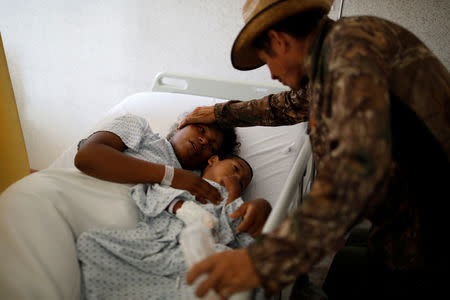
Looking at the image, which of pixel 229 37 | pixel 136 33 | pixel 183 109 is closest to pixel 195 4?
pixel 229 37

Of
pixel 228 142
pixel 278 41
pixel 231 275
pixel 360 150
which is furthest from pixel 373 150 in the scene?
pixel 228 142

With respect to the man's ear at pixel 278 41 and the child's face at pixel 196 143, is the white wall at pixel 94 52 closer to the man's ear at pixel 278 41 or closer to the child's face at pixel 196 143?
the child's face at pixel 196 143

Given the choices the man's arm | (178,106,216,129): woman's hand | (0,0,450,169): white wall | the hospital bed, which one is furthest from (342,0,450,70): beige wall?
(178,106,216,129): woman's hand

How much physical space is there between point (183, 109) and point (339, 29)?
1813 mm

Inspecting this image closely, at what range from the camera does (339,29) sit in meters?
0.82

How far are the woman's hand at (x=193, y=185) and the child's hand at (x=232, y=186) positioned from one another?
8 centimetres

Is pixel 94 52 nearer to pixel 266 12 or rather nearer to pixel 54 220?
pixel 54 220

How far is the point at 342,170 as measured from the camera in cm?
69

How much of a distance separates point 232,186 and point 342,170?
42.4 inches

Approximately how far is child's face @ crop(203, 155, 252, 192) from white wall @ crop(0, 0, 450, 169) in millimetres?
1040

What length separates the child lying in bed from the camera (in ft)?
4.02

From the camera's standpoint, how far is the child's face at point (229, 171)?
181cm

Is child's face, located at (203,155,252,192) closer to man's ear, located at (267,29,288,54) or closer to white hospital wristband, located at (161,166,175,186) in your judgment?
white hospital wristband, located at (161,166,175,186)

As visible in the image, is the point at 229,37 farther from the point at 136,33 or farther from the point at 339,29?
the point at 339,29
